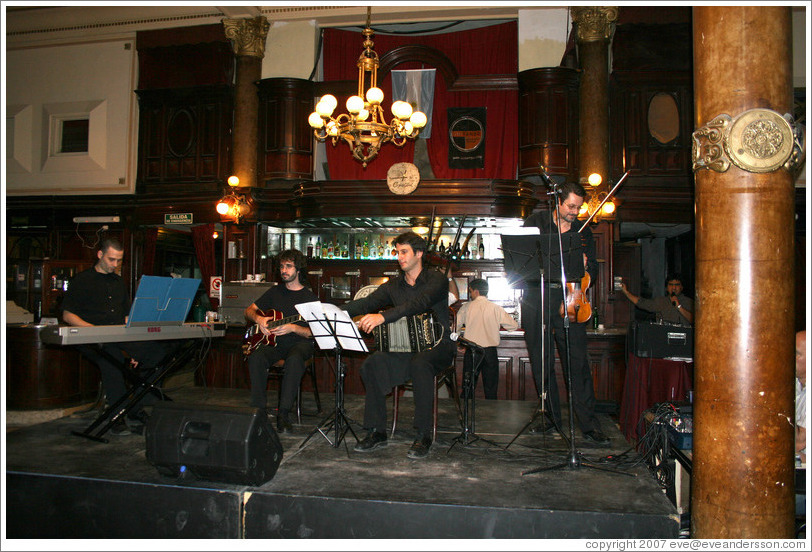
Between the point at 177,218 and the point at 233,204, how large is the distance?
1.13 meters

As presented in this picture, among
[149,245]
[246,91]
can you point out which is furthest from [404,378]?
[149,245]

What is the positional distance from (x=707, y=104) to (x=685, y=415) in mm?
2393

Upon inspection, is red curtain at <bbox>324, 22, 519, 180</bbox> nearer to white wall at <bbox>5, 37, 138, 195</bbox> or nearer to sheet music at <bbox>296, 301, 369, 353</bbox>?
white wall at <bbox>5, 37, 138, 195</bbox>

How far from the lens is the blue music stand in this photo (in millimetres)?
4266

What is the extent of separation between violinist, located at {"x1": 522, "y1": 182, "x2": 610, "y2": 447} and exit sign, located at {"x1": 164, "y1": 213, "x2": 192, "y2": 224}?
22.9ft

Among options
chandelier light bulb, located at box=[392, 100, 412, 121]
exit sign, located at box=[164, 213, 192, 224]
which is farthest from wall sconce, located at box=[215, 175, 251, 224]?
chandelier light bulb, located at box=[392, 100, 412, 121]

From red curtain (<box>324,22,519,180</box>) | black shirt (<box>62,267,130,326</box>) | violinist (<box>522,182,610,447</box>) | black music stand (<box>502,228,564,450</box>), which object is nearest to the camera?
black music stand (<box>502,228,564,450</box>)

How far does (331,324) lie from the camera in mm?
3842

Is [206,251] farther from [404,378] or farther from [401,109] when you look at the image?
[404,378]

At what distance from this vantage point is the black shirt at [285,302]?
498cm

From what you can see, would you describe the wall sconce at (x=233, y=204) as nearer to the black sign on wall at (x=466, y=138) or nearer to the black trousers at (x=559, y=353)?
the black sign on wall at (x=466, y=138)

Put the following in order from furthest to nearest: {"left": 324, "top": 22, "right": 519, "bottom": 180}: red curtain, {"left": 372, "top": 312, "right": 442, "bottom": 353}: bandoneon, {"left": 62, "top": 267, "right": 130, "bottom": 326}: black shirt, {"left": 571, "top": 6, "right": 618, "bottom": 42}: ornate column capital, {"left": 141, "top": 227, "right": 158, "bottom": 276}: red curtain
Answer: {"left": 141, "top": 227, "right": 158, "bottom": 276}: red curtain → {"left": 324, "top": 22, "right": 519, "bottom": 180}: red curtain → {"left": 571, "top": 6, "right": 618, "bottom": 42}: ornate column capital → {"left": 62, "top": 267, "right": 130, "bottom": 326}: black shirt → {"left": 372, "top": 312, "right": 442, "bottom": 353}: bandoneon

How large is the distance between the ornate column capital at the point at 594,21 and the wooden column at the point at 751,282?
6623mm

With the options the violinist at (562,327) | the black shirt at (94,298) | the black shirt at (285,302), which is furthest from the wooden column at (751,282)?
the black shirt at (94,298)
